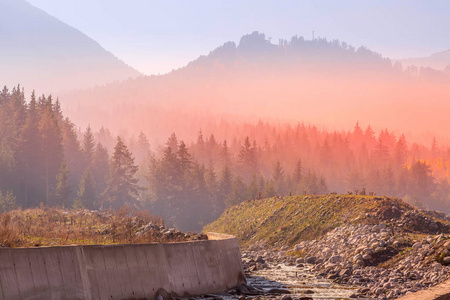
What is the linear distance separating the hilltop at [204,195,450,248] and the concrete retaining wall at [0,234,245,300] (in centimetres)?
2216

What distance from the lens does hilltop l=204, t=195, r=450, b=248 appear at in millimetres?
43938

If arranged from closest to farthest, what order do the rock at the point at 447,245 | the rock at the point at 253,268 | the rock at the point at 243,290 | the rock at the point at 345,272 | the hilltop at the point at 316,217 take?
the rock at the point at 243,290, the rock at the point at 447,245, the rock at the point at 345,272, the rock at the point at 253,268, the hilltop at the point at 316,217

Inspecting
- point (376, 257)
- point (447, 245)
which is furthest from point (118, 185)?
point (447, 245)

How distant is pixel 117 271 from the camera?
1936cm

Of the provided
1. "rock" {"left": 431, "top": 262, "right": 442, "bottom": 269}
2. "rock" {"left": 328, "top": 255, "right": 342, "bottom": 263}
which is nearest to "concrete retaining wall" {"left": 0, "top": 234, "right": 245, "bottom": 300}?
"rock" {"left": 431, "top": 262, "right": 442, "bottom": 269}

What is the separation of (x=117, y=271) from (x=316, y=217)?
35158 millimetres

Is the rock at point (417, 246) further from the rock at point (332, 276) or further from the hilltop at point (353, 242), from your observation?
the rock at point (332, 276)

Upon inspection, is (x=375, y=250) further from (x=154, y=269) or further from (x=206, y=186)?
(x=206, y=186)

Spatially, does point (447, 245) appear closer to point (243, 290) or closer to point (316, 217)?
point (243, 290)

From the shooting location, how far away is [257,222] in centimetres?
6188

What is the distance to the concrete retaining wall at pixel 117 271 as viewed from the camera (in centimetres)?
1622

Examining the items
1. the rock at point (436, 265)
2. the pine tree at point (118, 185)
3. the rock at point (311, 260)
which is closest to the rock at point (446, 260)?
the rock at point (436, 265)

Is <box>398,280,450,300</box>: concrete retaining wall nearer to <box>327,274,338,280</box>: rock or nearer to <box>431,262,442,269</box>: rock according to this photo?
<box>431,262,442,269</box>: rock

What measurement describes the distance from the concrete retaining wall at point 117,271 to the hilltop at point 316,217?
2216cm
